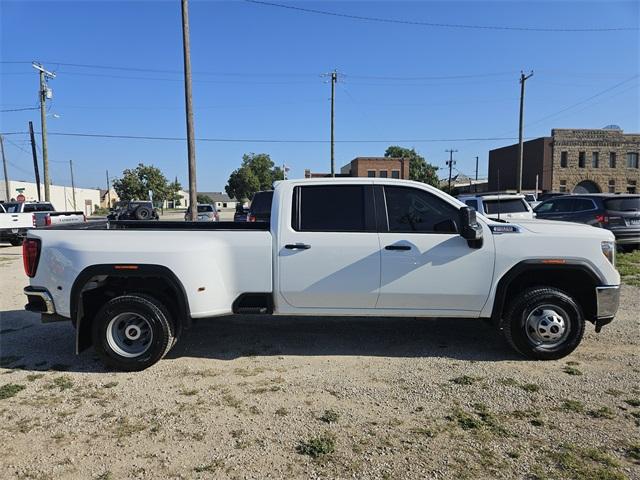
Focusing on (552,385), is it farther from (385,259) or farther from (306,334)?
(306,334)

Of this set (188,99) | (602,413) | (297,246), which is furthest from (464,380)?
(188,99)

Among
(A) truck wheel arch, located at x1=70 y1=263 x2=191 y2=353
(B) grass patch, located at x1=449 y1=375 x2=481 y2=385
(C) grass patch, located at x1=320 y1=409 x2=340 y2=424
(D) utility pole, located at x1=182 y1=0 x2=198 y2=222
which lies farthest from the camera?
(D) utility pole, located at x1=182 y1=0 x2=198 y2=222

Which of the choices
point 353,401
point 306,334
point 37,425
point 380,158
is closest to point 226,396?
point 353,401

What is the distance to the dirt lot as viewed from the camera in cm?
304

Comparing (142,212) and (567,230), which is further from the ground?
(142,212)

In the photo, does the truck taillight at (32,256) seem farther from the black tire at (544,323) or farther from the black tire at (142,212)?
the black tire at (544,323)

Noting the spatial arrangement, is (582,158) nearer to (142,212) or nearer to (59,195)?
(142,212)

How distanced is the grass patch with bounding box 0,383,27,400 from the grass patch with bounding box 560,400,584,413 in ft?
15.2

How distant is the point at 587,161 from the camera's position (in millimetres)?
58031

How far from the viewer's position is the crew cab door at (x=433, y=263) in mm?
4633

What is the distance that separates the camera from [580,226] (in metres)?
5.05

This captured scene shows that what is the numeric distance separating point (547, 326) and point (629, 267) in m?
7.08

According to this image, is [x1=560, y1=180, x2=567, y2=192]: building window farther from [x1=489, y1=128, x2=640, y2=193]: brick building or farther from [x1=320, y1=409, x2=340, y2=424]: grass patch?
[x1=320, y1=409, x2=340, y2=424]: grass patch

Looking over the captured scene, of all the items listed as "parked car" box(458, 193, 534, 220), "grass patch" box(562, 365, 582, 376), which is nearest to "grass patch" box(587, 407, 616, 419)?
"grass patch" box(562, 365, 582, 376)
